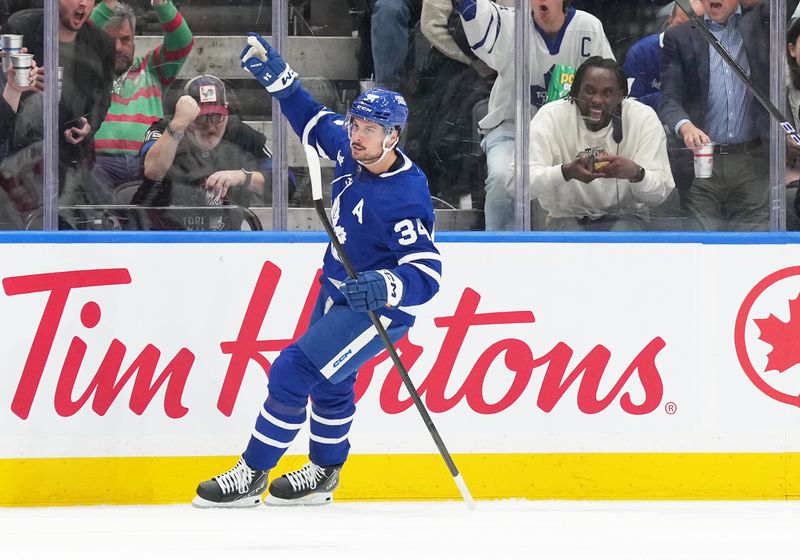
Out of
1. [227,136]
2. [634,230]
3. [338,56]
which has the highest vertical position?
[338,56]

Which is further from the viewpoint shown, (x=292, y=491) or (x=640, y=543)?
(x=292, y=491)

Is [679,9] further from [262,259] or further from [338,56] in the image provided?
[262,259]

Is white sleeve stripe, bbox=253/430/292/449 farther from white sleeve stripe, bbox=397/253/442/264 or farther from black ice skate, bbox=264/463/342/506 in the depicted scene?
white sleeve stripe, bbox=397/253/442/264

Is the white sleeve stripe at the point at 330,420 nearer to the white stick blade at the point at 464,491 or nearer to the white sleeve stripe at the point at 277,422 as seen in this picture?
the white sleeve stripe at the point at 277,422

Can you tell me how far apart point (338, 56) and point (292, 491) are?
1440 mm

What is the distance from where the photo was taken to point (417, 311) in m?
4.00

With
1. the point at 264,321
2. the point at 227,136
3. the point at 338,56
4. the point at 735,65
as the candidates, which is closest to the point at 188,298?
the point at 264,321

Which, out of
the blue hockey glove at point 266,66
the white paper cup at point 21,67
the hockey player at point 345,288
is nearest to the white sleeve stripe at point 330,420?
the hockey player at point 345,288

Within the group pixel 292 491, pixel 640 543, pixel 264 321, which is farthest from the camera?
pixel 264 321

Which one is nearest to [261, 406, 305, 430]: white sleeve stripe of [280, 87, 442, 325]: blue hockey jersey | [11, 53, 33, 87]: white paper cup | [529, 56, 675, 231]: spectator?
[280, 87, 442, 325]: blue hockey jersey

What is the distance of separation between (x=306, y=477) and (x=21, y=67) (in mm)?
1615

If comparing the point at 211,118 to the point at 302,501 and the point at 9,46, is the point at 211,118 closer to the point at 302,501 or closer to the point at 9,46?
the point at 9,46

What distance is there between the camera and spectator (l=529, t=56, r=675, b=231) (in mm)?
4199

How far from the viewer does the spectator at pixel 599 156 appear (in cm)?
420
